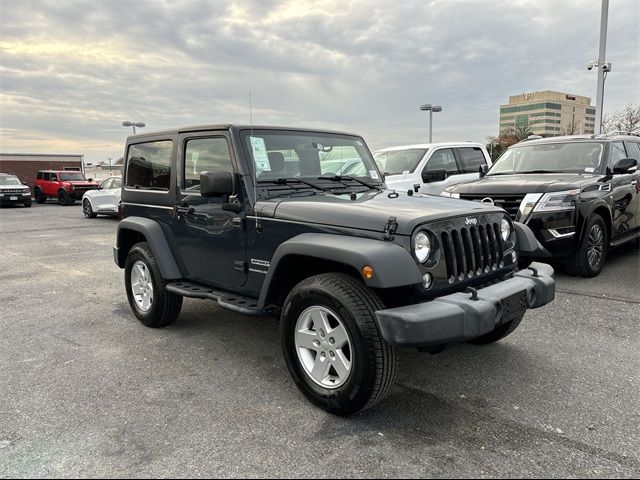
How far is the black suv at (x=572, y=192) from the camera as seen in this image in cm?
627

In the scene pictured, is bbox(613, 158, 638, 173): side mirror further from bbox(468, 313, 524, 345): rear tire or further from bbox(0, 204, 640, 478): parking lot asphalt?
bbox(468, 313, 524, 345): rear tire

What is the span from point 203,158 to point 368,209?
175cm

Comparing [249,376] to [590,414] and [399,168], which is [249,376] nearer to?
[590,414]

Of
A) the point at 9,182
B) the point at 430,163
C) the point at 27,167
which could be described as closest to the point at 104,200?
the point at 9,182

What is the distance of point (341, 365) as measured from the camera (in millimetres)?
3111

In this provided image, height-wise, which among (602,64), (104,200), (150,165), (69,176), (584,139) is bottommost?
(104,200)

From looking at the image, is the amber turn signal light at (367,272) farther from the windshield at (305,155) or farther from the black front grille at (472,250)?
the windshield at (305,155)

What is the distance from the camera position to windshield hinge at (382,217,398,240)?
118 inches

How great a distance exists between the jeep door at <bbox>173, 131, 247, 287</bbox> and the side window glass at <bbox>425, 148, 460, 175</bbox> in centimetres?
656

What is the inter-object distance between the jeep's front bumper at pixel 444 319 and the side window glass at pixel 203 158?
1.90 meters

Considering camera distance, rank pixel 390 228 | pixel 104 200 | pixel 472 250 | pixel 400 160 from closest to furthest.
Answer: pixel 390 228
pixel 472 250
pixel 400 160
pixel 104 200

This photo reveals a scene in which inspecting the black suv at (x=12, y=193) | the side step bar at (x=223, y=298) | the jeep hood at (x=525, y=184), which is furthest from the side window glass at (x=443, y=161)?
the black suv at (x=12, y=193)

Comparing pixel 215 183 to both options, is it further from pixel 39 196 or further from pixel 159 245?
pixel 39 196

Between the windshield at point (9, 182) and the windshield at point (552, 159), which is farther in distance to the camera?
the windshield at point (9, 182)
